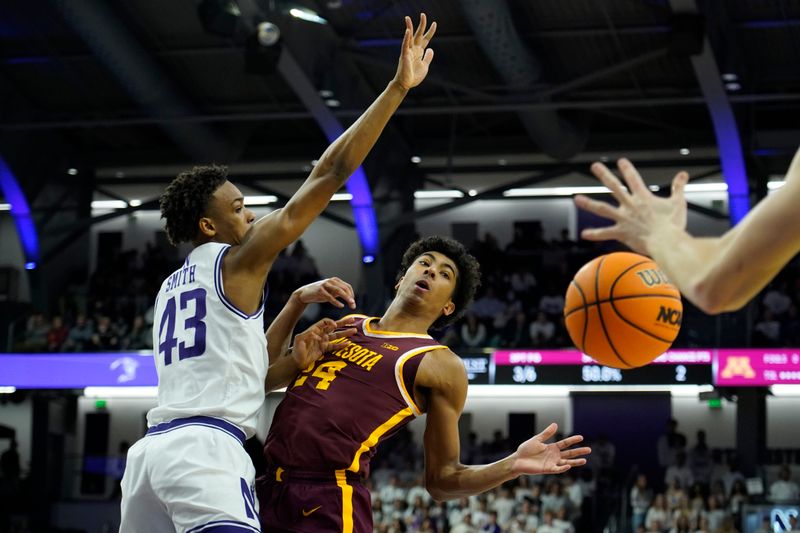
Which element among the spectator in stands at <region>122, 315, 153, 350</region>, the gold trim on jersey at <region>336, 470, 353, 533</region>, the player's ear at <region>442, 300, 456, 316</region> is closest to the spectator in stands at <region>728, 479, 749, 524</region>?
the spectator in stands at <region>122, 315, 153, 350</region>

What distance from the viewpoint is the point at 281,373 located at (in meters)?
4.88

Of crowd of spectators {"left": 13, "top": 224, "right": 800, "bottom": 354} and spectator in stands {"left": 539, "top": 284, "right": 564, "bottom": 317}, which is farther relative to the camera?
spectator in stands {"left": 539, "top": 284, "right": 564, "bottom": 317}

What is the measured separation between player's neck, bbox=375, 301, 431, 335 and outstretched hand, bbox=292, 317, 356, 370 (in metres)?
0.22

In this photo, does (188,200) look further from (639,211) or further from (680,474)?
(680,474)

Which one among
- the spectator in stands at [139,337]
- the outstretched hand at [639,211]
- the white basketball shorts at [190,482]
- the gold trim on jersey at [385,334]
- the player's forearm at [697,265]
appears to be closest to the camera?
the player's forearm at [697,265]

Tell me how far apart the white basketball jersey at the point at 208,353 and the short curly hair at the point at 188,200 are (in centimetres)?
18

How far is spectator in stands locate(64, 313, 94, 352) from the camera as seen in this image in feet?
67.5

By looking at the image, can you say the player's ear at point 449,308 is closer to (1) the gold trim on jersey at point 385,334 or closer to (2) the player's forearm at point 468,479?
(1) the gold trim on jersey at point 385,334

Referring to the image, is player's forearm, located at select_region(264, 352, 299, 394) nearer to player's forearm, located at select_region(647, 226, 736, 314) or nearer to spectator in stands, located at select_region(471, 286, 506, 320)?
player's forearm, located at select_region(647, 226, 736, 314)

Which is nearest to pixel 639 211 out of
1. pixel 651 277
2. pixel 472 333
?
pixel 651 277

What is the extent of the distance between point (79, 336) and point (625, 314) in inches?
673

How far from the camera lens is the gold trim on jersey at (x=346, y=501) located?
443 cm

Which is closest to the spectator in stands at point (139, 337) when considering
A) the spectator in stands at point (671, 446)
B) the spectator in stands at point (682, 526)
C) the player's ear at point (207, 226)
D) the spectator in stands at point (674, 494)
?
the spectator in stands at point (674, 494)

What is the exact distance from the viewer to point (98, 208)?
26938mm
